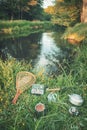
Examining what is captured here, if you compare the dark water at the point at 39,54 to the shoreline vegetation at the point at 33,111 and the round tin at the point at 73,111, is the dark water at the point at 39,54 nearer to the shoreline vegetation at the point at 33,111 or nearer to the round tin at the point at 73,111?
the shoreline vegetation at the point at 33,111

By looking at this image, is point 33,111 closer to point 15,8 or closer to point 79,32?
point 79,32

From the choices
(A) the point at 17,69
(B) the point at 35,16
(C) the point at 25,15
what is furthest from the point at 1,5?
(A) the point at 17,69

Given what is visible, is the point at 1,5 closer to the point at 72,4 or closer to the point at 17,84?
the point at 72,4

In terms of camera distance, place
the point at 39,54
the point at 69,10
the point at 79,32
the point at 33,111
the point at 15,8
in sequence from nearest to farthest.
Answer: the point at 33,111 → the point at 39,54 → the point at 79,32 → the point at 69,10 → the point at 15,8

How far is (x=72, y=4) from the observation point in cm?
2872

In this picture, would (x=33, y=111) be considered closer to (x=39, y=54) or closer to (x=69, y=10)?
(x=39, y=54)

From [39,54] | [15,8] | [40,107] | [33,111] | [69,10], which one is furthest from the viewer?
[15,8]

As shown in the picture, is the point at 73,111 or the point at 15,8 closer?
the point at 73,111

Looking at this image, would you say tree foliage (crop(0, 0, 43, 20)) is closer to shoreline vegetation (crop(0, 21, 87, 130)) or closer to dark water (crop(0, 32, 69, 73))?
dark water (crop(0, 32, 69, 73))

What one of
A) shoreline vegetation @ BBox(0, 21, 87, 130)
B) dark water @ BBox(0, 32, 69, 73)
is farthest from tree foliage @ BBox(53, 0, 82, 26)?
shoreline vegetation @ BBox(0, 21, 87, 130)

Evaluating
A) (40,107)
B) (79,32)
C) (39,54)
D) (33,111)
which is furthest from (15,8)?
(40,107)

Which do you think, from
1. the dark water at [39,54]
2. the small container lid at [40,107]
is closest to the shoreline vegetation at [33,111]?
the small container lid at [40,107]

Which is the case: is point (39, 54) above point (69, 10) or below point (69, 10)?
below

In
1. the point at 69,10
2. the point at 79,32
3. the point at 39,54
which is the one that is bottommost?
the point at 39,54
